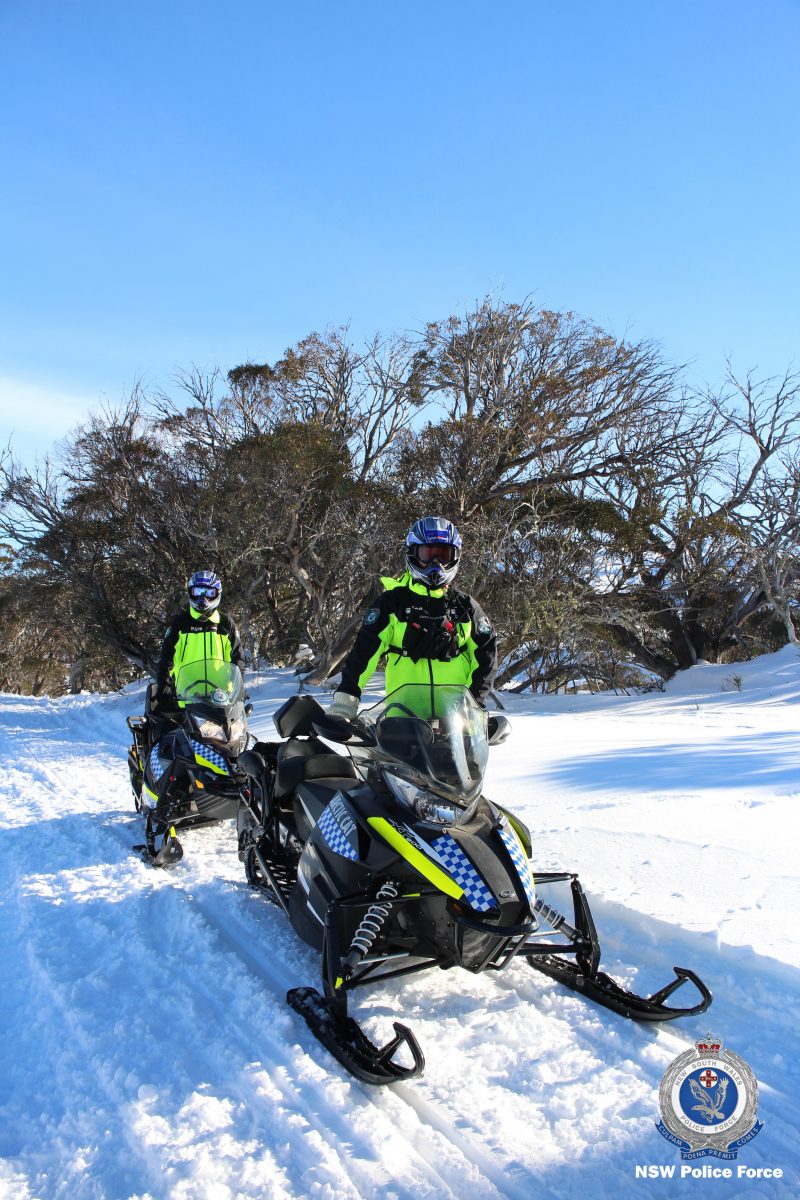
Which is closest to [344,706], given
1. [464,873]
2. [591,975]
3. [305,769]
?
[305,769]

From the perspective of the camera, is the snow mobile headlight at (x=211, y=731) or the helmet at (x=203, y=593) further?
the helmet at (x=203, y=593)

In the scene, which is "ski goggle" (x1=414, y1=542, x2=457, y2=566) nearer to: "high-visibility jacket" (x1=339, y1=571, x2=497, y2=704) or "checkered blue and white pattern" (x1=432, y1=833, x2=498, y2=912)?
"high-visibility jacket" (x1=339, y1=571, x2=497, y2=704)

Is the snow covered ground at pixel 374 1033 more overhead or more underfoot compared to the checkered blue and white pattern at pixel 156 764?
more underfoot

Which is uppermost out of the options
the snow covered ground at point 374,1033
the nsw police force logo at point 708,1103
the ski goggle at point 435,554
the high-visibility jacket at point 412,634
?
the ski goggle at point 435,554

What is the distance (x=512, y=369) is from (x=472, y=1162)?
15.0 meters

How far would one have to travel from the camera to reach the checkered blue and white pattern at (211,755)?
5160mm

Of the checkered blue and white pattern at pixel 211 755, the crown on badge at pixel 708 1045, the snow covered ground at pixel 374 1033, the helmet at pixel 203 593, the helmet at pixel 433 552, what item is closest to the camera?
the snow covered ground at pixel 374 1033

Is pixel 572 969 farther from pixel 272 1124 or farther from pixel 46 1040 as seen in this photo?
pixel 46 1040

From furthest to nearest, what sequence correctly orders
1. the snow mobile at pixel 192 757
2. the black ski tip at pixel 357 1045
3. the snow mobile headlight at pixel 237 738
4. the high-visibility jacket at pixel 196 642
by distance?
the high-visibility jacket at pixel 196 642 < the snow mobile headlight at pixel 237 738 < the snow mobile at pixel 192 757 < the black ski tip at pixel 357 1045

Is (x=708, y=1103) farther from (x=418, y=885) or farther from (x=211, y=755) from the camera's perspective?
(x=211, y=755)

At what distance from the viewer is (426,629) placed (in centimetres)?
378

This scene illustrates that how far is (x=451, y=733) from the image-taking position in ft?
9.86

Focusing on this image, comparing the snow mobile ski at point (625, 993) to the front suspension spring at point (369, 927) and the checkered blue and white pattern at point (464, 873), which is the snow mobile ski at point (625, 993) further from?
the front suspension spring at point (369, 927)

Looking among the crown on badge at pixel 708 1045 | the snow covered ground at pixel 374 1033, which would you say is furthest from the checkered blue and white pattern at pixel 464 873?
the crown on badge at pixel 708 1045
